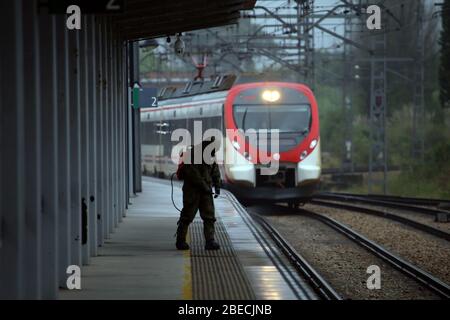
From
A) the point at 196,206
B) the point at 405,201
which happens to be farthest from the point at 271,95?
the point at 196,206

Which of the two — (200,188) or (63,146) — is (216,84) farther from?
(63,146)

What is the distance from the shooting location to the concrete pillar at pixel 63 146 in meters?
11.3

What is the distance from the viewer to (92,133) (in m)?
14.9

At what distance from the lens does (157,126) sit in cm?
→ 3769

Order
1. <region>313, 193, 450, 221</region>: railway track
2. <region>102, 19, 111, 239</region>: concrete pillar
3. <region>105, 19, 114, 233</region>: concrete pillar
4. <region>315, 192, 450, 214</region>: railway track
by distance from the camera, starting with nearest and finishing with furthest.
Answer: <region>102, 19, 111, 239</region>: concrete pillar < <region>105, 19, 114, 233</region>: concrete pillar < <region>313, 193, 450, 221</region>: railway track < <region>315, 192, 450, 214</region>: railway track

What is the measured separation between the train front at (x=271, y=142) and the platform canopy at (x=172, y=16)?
4743 millimetres

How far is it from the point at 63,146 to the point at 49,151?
0.88m

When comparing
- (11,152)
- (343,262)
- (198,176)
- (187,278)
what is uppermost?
(11,152)

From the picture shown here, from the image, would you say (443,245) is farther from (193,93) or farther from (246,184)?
(193,93)

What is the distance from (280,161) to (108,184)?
29.4ft

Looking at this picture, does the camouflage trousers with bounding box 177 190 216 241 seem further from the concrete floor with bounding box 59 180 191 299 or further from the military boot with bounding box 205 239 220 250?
the concrete floor with bounding box 59 180 191 299

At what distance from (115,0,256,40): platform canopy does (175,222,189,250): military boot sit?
3.15 meters

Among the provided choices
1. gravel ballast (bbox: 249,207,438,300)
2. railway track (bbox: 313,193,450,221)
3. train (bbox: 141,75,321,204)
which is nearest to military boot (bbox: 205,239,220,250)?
gravel ballast (bbox: 249,207,438,300)

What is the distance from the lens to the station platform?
11.7m
